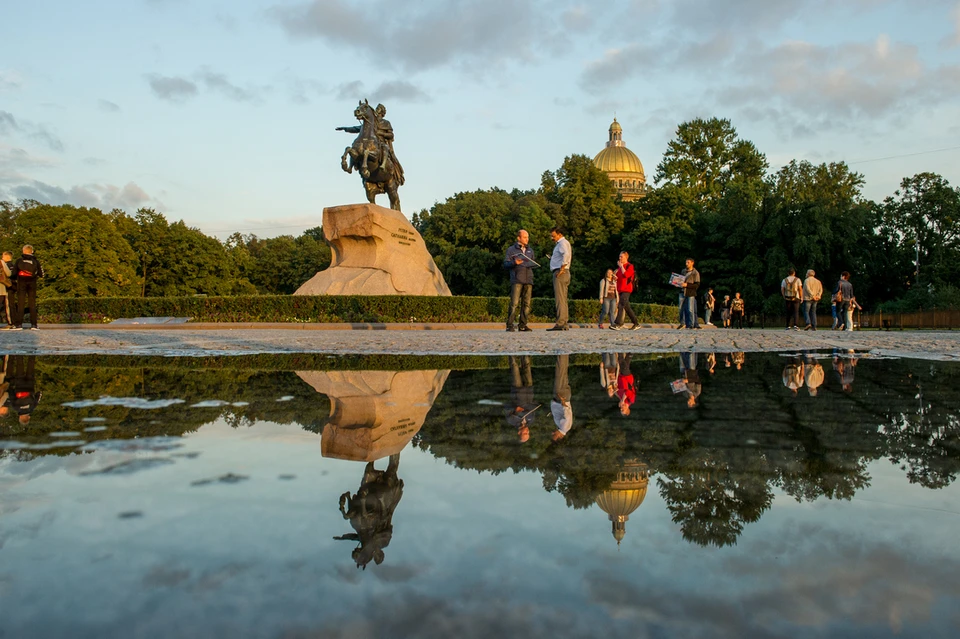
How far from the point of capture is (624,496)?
2441 mm

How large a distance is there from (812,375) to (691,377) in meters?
1.06

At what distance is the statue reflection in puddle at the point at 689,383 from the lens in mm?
5066

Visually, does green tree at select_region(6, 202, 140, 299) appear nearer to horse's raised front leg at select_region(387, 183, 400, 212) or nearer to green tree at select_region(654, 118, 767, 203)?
horse's raised front leg at select_region(387, 183, 400, 212)

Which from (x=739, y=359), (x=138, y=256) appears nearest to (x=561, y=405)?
(x=739, y=359)

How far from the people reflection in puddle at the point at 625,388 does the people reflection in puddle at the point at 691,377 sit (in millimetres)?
365

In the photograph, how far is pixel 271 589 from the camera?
5.49ft

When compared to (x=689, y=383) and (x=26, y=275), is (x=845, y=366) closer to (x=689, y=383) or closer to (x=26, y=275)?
(x=689, y=383)

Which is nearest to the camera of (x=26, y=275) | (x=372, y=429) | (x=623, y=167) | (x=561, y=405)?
(x=372, y=429)

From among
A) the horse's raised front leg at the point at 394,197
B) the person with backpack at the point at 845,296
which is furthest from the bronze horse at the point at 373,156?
the person with backpack at the point at 845,296

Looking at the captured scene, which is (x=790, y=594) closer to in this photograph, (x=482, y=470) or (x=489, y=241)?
(x=482, y=470)

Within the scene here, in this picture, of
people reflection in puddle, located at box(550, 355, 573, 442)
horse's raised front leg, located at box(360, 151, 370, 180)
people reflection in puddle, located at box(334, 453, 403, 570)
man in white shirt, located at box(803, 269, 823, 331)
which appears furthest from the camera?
horse's raised front leg, located at box(360, 151, 370, 180)

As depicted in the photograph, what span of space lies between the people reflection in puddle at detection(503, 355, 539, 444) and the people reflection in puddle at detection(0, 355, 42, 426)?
260cm

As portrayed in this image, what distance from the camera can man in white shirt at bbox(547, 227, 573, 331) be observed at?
16.1m

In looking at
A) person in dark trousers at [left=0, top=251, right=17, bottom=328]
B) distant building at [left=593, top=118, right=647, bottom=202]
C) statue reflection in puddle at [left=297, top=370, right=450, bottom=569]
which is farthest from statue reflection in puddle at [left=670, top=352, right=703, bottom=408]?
distant building at [left=593, top=118, right=647, bottom=202]
